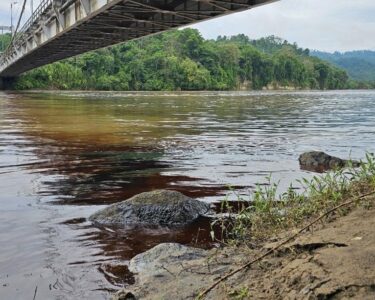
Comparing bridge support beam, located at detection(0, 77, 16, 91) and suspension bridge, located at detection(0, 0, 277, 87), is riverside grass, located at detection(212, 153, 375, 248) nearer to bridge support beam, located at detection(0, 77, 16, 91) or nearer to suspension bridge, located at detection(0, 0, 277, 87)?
suspension bridge, located at detection(0, 0, 277, 87)

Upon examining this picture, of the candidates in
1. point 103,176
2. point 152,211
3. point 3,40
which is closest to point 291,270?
point 152,211

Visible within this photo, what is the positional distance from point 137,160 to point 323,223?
837 centimetres

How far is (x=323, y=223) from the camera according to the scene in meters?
4.68

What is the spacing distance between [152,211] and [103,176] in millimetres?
3543

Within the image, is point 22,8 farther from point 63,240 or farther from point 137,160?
point 63,240

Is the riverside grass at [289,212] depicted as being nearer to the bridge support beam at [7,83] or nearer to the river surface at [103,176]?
the river surface at [103,176]

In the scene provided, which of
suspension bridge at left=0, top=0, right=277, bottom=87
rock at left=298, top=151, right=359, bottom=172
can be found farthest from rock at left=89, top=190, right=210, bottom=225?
suspension bridge at left=0, top=0, right=277, bottom=87

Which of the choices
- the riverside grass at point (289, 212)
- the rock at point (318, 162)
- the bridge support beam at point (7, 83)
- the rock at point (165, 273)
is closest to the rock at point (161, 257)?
the rock at point (165, 273)

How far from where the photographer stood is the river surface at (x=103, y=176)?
17.0 feet

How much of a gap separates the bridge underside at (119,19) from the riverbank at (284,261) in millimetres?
11807

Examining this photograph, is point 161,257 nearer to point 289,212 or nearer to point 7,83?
point 289,212

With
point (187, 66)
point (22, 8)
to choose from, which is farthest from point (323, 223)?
point (187, 66)

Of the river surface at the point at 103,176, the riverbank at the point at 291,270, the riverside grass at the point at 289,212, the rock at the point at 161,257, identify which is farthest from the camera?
the riverside grass at the point at 289,212

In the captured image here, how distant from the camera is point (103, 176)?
10.4 meters
